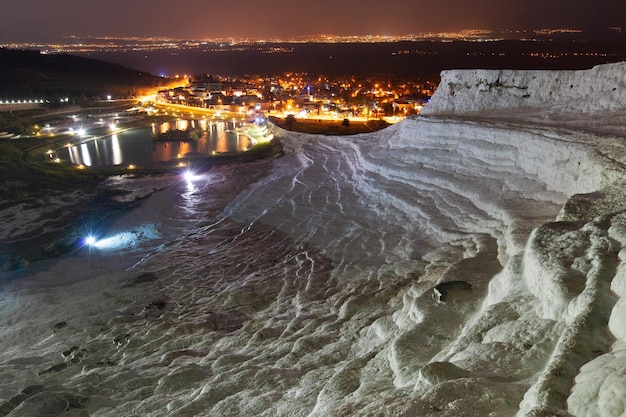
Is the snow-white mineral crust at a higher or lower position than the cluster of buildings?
higher

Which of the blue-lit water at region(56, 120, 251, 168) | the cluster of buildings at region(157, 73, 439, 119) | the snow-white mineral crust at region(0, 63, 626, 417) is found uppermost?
the snow-white mineral crust at region(0, 63, 626, 417)

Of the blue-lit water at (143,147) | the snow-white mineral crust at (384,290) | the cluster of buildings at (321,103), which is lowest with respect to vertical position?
the blue-lit water at (143,147)

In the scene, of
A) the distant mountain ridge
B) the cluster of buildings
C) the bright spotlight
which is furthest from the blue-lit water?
the distant mountain ridge

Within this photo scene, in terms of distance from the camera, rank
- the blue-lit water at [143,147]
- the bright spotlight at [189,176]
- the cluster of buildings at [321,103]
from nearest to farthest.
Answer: the bright spotlight at [189,176] → the blue-lit water at [143,147] → the cluster of buildings at [321,103]

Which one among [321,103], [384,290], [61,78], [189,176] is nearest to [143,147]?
[189,176]

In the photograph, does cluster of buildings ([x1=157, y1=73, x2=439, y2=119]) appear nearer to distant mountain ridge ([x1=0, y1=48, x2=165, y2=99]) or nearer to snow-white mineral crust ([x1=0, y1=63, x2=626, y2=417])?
distant mountain ridge ([x1=0, y1=48, x2=165, y2=99])

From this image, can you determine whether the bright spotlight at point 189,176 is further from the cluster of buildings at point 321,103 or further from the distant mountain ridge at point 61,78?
the distant mountain ridge at point 61,78

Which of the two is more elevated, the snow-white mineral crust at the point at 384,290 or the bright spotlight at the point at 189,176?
the snow-white mineral crust at the point at 384,290

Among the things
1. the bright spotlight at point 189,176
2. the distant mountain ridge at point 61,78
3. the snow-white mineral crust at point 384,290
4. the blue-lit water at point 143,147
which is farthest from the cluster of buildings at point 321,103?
the snow-white mineral crust at point 384,290

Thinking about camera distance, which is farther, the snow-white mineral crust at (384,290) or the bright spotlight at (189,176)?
the bright spotlight at (189,176)
